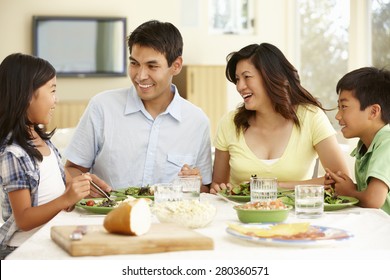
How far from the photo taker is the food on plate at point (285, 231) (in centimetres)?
180

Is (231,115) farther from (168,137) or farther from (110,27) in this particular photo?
(110,27)

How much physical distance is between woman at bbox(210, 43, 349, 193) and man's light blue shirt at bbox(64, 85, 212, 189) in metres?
0.24

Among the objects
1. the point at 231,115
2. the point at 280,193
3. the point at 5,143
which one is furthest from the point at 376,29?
the point at 5,143

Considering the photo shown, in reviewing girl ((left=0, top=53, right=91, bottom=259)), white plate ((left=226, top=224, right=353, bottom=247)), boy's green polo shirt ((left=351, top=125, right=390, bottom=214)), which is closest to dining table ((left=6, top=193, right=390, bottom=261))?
white plate ((left=226, top=224, right=353, bottom=247))

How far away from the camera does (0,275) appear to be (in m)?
1.58

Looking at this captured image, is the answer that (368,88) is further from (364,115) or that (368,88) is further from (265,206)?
(265,206)

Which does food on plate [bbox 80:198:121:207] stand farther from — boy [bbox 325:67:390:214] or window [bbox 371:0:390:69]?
window [bbox 371:0:390:69]

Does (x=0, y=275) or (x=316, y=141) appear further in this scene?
(x=316, y=141)

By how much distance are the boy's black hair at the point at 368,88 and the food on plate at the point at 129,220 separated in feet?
4.23

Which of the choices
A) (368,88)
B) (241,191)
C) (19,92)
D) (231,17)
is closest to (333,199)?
(241,191)

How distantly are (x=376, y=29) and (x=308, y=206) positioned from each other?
547 cm

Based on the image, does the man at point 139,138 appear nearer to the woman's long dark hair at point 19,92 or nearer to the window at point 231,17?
the woman's long dark hair at point 19,92

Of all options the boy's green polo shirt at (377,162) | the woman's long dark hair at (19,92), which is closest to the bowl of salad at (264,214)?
the boy's green polo shirt at (377,162)

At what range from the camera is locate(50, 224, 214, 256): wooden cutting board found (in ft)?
5.38
